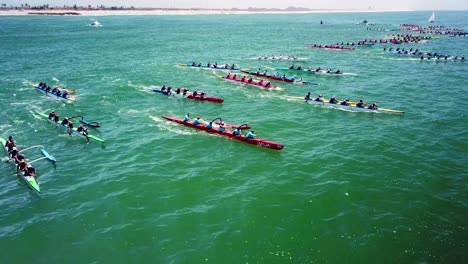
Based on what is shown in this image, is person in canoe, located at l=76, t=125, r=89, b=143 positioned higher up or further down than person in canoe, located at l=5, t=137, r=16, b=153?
higher up

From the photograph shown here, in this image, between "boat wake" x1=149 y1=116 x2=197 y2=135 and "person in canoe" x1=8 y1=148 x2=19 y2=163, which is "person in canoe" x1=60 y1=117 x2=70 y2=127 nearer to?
"person in canoe" x1=8 y1=148 x2=19 y2=163

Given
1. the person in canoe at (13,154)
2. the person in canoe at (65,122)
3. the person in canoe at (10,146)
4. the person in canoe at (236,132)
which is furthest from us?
the person in canoe at (65,122)

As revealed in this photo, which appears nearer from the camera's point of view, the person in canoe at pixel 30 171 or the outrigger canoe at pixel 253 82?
the person in canoe at pixel 30 171

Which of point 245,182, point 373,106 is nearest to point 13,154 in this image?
point 245,182

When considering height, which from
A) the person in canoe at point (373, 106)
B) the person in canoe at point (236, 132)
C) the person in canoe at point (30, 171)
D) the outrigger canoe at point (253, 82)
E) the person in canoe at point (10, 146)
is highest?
the outrigger canoe at point (253, 82)

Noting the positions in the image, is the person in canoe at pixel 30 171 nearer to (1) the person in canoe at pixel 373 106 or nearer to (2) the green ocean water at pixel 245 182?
(2) the green ocean water at pixel 245 182

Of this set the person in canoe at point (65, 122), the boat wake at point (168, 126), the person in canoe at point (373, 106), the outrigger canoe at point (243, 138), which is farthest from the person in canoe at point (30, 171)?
the person in canoe at point (373, 106)

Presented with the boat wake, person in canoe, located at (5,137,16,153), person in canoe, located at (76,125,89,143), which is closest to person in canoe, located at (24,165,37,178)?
person in canoe, located at (5,137,16,153)

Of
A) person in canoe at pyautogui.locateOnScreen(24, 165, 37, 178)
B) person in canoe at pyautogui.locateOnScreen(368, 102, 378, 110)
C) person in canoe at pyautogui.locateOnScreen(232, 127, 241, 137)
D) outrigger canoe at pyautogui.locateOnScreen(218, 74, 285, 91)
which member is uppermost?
outrigger canoe at pyautogui.locateOnScreen(218, 74, 285, 91)

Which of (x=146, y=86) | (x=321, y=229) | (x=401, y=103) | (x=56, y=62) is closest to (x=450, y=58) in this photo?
(x=401, y=103)
